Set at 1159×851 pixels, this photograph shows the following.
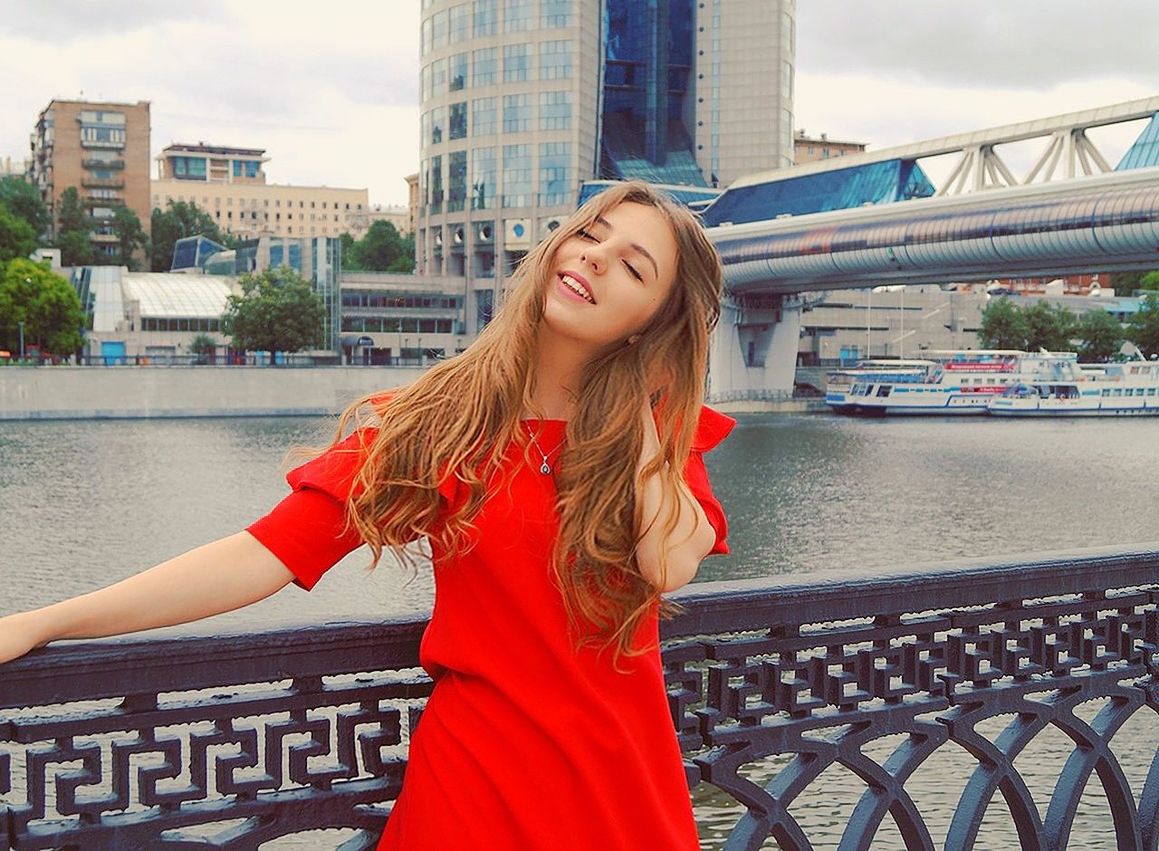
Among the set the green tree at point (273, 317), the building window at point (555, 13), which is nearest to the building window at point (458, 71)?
the building window at point (555, 13)

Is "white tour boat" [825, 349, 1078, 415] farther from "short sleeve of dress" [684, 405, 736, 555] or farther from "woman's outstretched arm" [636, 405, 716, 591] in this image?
"woman's outstretched arm" [636, 405, 716, 591]

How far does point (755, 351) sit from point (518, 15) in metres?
34.2

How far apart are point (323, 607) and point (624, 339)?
43.1 feet

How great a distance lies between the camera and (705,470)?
6.41 ft

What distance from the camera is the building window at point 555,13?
282ft

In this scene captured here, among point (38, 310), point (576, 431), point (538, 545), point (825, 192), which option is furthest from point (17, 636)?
point (825, 192)

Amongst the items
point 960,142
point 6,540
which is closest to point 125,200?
point 960,142

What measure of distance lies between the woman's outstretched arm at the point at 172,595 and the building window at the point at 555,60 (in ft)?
284

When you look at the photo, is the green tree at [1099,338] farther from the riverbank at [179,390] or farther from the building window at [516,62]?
the riverbank at [179,390]

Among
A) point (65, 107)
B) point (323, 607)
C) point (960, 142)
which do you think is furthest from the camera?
point (65, 107)

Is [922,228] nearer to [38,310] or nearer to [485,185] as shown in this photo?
[38,310]

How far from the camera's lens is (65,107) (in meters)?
104

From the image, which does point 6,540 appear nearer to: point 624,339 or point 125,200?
point 624,339

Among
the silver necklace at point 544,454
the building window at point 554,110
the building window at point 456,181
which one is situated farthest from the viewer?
the building window at point 456,181
